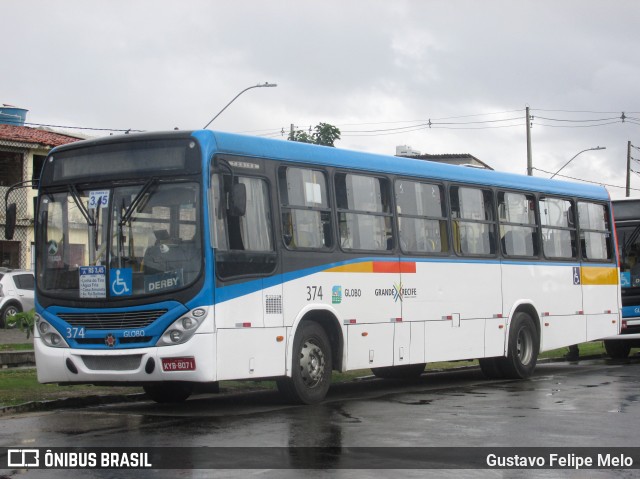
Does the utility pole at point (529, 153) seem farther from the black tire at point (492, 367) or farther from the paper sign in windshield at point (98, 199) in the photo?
the paper sign in windshield at point (98, 199)

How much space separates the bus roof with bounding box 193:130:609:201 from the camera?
13776mm

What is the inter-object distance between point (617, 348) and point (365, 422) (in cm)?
1530

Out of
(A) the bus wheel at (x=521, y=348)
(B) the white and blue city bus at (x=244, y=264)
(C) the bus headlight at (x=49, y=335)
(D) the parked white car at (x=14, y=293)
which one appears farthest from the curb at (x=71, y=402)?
(D) the parked white car at (x=14, y=293)

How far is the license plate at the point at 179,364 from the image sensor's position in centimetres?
1280

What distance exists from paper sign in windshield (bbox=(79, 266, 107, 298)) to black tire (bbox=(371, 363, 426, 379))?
725 cm

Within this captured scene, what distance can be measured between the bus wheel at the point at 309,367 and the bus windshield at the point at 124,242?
2.07 metres

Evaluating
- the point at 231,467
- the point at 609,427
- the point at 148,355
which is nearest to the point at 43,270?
the point at 148,355

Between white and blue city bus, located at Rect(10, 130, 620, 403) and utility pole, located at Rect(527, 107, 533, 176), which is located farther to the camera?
A: utility pole, located at Rect(527, 107, 533, 176)

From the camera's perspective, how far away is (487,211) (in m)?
18.8

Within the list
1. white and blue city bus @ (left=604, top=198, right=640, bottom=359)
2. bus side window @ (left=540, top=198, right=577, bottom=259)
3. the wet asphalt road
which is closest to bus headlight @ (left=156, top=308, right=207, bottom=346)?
the wet asphalt road

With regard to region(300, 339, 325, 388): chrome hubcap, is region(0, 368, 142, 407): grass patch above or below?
below

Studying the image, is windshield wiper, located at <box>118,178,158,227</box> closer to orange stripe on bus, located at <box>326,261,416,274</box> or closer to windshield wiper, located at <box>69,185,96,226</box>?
windshield wiper, located at <box>69,185,96,226</box>

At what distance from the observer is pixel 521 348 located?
64.4 feet

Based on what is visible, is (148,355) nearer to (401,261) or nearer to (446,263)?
(401,261)
